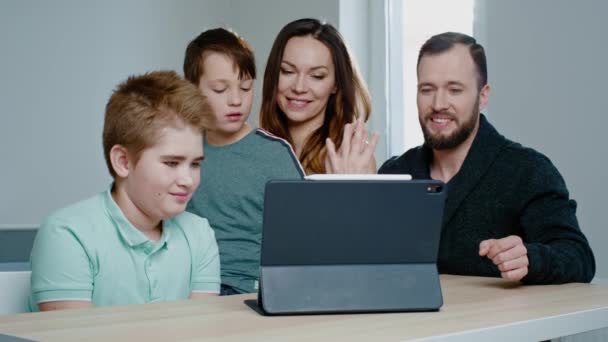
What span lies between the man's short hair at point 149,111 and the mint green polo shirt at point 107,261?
14 centimetres

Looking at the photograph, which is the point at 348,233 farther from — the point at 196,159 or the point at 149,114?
the point at 149,114

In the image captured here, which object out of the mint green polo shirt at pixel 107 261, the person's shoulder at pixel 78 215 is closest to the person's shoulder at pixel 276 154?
the mint green polo shirt at pixel 107 261

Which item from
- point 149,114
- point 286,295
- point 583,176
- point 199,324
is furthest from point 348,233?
point 583,176

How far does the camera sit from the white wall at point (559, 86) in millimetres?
3057

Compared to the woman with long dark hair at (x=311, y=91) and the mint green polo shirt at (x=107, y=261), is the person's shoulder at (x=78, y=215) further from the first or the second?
the woman with long dark hair at (x=311, y=91)

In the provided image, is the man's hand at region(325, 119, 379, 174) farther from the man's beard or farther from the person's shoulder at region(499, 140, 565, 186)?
the person's shoulder at region(499, 140, 565, 186)

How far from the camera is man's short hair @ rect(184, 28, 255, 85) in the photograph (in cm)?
229

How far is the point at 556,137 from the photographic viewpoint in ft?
10.4

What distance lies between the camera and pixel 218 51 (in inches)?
90.8

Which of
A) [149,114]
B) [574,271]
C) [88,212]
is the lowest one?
[574,271]

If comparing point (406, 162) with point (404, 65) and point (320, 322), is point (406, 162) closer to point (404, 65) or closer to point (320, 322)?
point (320, 322)

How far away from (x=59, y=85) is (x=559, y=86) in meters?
2.24

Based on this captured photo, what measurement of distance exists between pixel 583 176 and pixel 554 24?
1.91 ft

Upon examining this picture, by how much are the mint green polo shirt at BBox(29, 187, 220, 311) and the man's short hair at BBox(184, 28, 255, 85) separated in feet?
2.04
